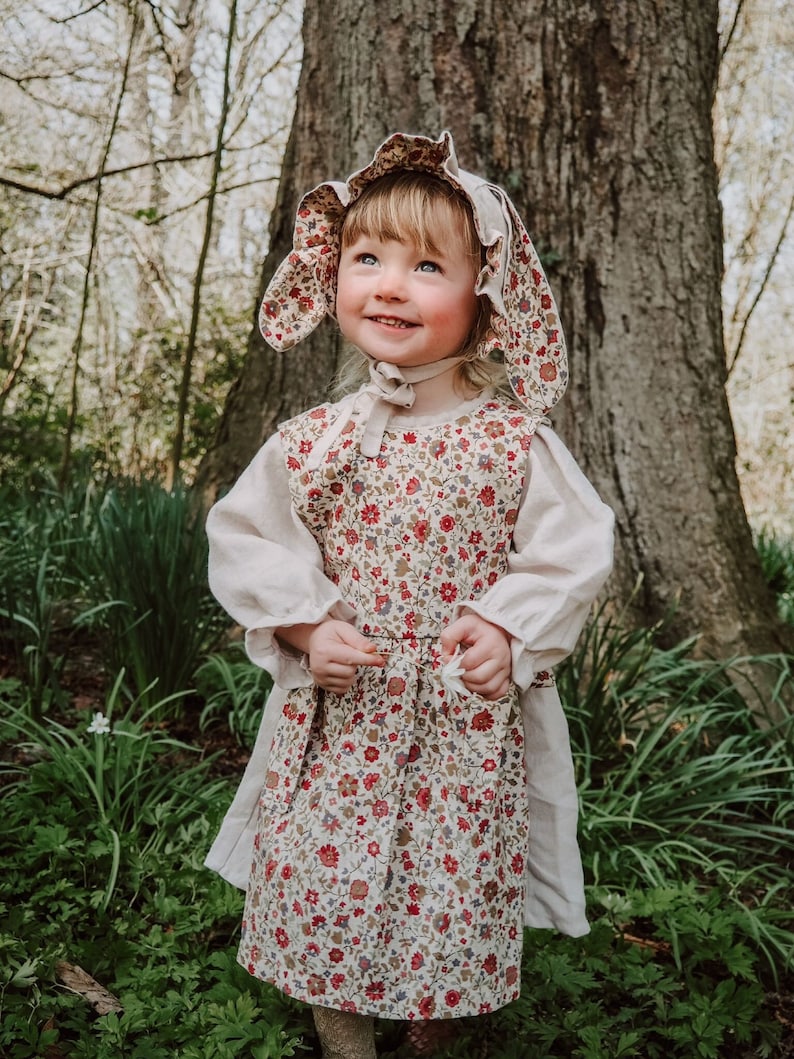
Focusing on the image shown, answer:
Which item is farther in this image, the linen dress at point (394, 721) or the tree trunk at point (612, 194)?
the tree trunk at point (612, 194)

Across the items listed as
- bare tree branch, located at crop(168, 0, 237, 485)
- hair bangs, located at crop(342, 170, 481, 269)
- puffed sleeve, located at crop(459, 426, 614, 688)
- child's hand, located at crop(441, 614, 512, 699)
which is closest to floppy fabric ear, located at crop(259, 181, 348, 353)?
hair bangs, located at crop(342, 170, 481, 269)

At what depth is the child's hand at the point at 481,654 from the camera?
58.3 inches

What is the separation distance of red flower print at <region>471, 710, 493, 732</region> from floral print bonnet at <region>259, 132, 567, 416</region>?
53 cm

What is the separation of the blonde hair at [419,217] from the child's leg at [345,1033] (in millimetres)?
1082

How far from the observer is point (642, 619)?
3172 mm

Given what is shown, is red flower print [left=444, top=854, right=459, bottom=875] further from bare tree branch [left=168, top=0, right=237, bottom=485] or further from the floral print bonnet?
bare tree branch [left=168, top=0, right=237, bottom=485]

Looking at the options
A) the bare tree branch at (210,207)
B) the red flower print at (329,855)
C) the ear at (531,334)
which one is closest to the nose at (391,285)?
the ear at (531,334)

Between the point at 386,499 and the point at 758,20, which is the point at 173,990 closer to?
the point at 386,499

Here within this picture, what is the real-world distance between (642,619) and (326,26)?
2166 millimetres

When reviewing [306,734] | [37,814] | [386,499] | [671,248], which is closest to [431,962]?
[306,734]

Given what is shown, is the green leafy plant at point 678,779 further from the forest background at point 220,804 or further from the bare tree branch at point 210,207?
the bare tree branch at point 210,207

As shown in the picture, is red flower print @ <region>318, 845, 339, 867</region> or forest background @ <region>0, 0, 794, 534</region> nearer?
red flower print @ <region>318, 845, 339, 867</region>

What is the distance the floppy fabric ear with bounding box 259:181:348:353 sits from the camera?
1.77m

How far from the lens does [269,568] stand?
1.62m
